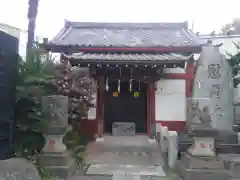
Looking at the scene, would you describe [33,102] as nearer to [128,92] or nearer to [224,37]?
[128,92]

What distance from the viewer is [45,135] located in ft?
22.8

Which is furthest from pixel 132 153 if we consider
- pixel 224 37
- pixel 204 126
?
pixel 224 37

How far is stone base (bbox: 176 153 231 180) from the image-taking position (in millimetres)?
6746

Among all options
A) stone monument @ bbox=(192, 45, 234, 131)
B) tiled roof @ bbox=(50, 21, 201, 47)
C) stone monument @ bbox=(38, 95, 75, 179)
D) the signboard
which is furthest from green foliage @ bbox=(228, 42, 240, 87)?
the signboard

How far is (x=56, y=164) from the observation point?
684cm

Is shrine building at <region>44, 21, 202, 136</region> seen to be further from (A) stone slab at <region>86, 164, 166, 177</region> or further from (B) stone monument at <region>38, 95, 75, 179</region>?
(B) stone monument at <region>38, 95, 75, 179</region>

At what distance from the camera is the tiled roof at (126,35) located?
44.0 ft

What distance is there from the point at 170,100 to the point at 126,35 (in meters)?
4.77

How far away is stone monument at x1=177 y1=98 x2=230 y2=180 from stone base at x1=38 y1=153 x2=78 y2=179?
9.59 feet

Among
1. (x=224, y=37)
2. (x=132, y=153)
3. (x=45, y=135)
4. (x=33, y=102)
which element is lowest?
(x=132, y=153)

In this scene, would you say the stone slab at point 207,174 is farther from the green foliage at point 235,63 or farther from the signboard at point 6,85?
the green foliage at point 235,63

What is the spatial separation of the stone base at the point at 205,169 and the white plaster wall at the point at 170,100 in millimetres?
5521

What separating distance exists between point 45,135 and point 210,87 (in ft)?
25.2

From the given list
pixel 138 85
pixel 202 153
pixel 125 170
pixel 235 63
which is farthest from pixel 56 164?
pixel 235 63
